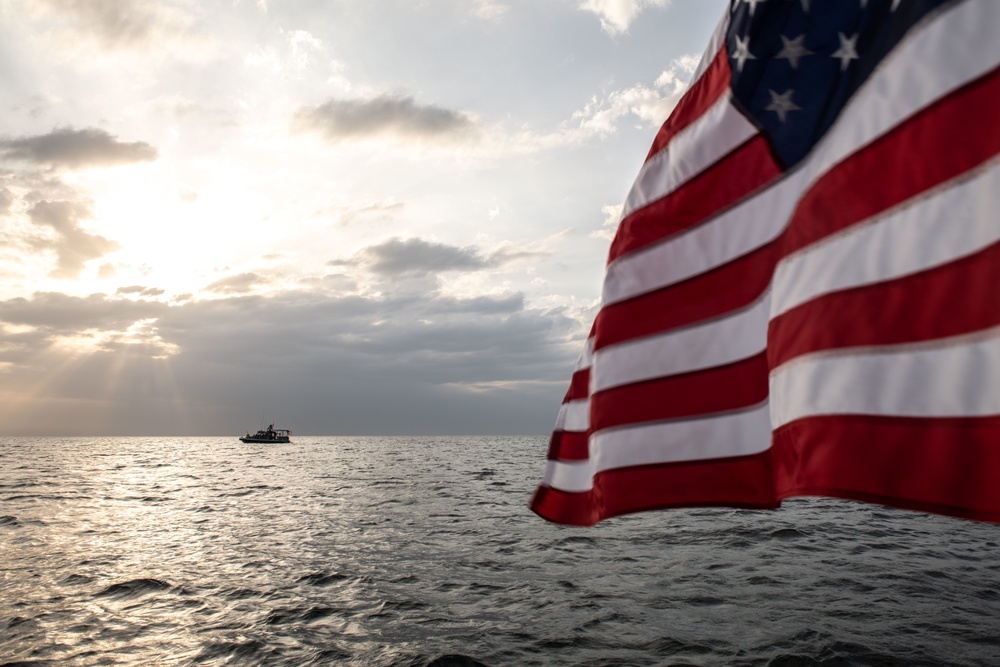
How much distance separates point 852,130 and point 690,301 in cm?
113

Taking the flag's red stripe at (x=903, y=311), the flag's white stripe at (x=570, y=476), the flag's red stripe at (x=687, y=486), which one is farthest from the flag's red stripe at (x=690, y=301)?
the flag's white stripe at (x=570, y=476)

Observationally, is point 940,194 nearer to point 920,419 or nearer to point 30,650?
point 920,419

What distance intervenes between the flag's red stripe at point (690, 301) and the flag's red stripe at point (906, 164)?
10.3 inches

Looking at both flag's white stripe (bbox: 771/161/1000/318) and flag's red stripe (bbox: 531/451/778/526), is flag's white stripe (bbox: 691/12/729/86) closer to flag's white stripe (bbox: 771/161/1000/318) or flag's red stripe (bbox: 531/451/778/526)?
flag's white stripe (bbox: 771/161/1000/318)

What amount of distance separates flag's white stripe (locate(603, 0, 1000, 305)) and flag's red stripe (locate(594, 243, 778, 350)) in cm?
5

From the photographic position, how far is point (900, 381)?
7.26ft

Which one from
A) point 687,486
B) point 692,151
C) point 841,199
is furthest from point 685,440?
point 692,151

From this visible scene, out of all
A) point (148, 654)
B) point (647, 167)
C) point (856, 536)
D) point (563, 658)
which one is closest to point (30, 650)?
point (148, 654)

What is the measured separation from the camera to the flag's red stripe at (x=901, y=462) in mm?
1957

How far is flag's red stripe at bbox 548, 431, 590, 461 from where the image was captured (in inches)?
157

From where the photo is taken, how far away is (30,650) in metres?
10.2

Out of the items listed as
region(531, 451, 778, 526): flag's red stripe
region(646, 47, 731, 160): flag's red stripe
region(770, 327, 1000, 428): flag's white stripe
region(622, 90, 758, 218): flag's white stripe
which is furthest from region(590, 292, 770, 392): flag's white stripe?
region(646, 47, 731, 160): flag's red stripe

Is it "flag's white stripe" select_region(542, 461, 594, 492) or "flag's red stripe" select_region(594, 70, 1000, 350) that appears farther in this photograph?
"flag's white stripe" select_region(542, 461, 594, 492)

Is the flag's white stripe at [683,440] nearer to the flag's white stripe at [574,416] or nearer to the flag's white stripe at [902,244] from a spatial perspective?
the flag's white stripe at [574,416]
